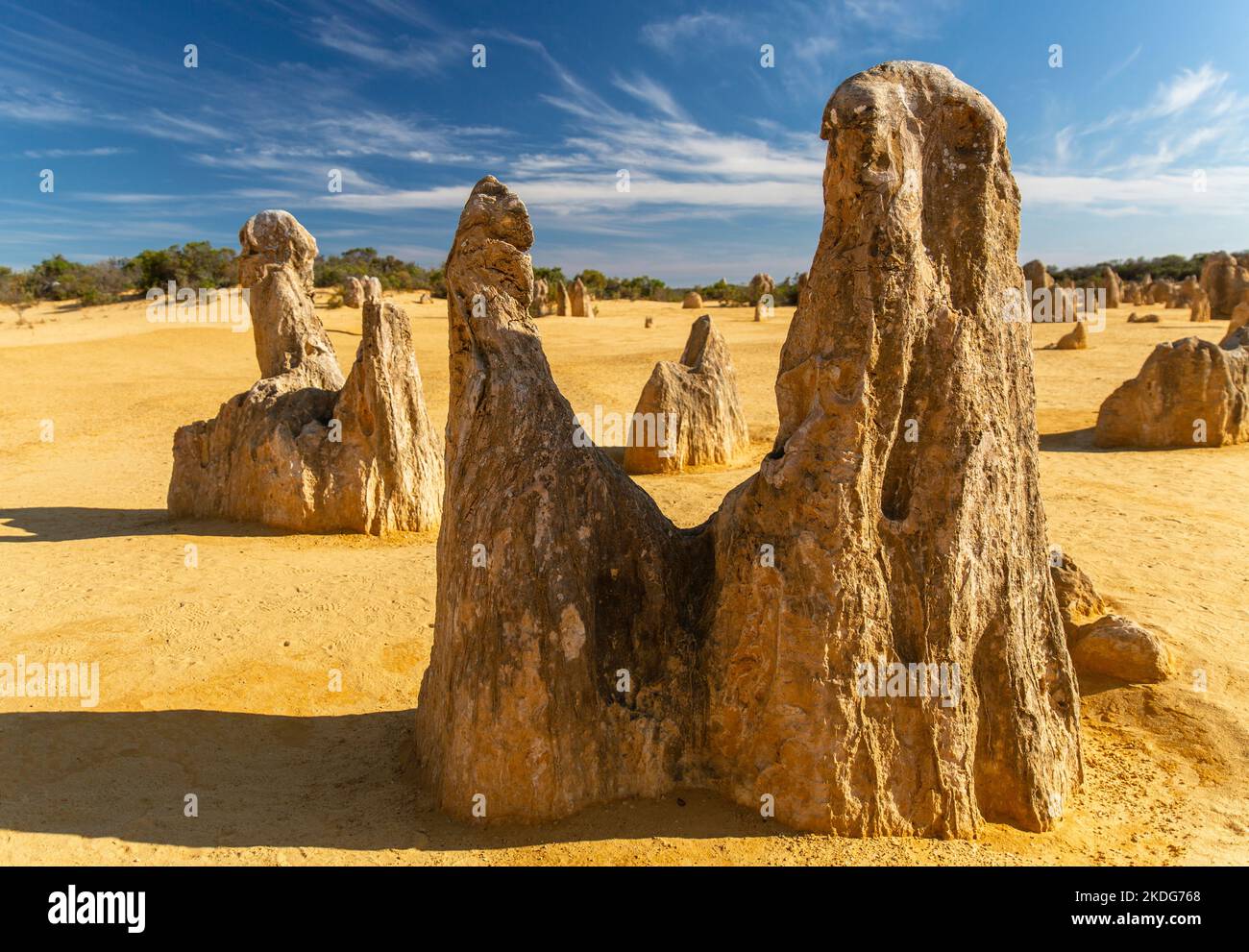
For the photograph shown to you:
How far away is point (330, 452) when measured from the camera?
324 inches

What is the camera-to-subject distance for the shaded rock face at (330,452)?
26.8 ft

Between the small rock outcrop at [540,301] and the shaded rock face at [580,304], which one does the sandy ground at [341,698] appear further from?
the small rock outcrop at [540,301]

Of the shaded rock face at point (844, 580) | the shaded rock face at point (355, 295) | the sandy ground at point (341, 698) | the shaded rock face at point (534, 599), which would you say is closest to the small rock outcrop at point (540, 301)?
the shaded rock face at point (355, 295)

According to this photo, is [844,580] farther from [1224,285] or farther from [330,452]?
[1224,285]

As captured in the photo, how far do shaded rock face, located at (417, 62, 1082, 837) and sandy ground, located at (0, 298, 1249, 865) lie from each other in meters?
0.23

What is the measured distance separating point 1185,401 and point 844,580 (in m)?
9.99

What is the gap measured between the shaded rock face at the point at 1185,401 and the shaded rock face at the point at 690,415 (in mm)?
5188

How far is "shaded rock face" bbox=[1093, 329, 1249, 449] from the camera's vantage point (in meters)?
10.9

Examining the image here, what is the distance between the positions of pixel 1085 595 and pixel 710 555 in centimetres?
329

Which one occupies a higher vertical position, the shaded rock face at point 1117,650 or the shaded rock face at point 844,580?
the shaded rock face at point 844,580

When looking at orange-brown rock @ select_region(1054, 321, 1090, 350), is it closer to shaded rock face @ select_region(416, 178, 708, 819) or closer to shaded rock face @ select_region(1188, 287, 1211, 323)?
shaded rock face @ select_region(1188, 287, 1211, 323)

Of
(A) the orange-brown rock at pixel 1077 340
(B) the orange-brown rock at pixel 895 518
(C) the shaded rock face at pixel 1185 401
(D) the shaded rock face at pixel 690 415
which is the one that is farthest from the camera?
(A) the orange-brown rock at pixel 1077 340

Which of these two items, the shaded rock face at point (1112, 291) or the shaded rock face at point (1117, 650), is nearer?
the shaded rock face at point (1117, 650)
